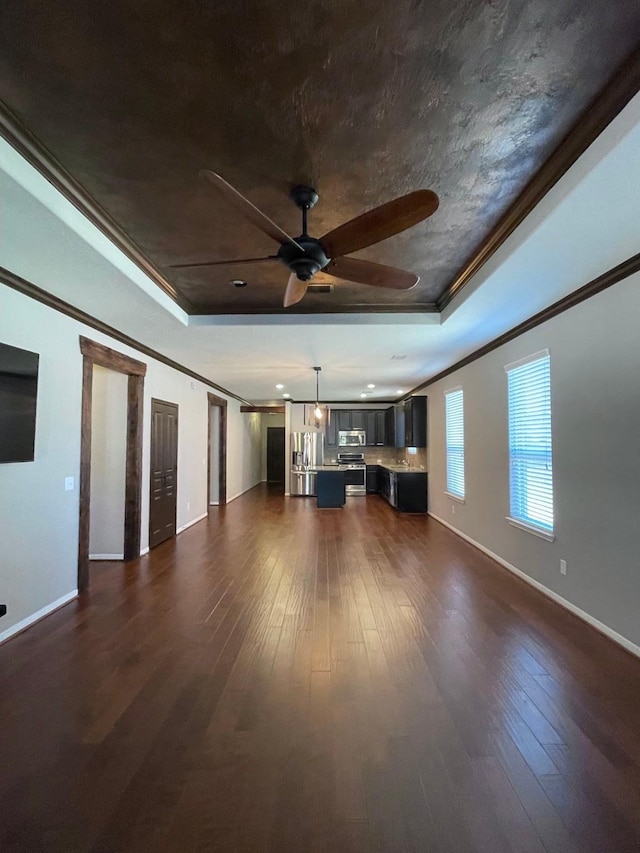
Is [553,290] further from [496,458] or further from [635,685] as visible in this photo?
[635,685]

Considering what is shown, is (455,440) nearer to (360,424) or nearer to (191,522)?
(191,522)

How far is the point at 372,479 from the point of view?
1166 centimetres

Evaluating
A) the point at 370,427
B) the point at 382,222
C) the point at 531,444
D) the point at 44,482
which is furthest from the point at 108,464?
the point at 370,427

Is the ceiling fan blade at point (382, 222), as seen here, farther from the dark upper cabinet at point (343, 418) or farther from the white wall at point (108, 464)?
the dark upper cabinet at point (343, 418)

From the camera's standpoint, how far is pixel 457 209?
2684 millimetres

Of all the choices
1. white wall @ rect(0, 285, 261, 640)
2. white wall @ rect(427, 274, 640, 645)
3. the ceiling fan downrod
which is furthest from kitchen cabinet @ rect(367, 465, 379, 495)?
the ceiling fan downrod

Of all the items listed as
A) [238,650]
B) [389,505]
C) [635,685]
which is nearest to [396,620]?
[238,650]

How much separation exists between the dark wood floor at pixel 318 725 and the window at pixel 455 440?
2.75 meters

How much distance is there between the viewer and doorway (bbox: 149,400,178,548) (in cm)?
570

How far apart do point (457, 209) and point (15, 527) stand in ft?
12.3

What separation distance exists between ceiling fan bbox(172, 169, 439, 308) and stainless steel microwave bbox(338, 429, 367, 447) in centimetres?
887

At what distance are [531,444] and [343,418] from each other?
7554 millimetres

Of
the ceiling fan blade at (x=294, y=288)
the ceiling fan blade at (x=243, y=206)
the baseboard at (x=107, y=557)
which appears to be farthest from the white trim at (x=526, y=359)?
the baseboard at (x=107, y=557)

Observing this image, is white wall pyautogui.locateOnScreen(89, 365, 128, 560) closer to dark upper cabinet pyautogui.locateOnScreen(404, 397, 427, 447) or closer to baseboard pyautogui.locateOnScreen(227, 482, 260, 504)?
baseboard pyautogui.locateOnScreen(227, 482, 260, 504)
